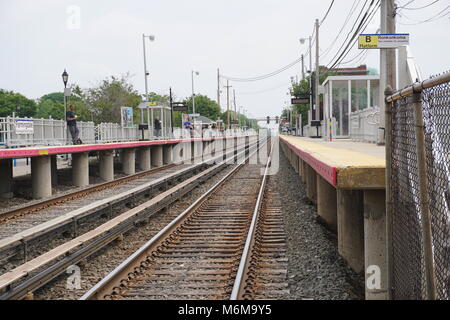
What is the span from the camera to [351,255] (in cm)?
720

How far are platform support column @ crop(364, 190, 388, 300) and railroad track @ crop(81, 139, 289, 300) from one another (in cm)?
107

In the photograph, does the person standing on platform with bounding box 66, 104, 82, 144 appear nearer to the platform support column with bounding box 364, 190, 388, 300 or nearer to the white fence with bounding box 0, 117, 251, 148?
the white fence with bounding box 0, 117, 251, 148

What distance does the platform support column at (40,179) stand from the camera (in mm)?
15148

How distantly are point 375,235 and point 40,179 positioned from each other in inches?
471

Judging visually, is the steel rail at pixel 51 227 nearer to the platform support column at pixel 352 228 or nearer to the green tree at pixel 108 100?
the platform support column at pixel 352 228

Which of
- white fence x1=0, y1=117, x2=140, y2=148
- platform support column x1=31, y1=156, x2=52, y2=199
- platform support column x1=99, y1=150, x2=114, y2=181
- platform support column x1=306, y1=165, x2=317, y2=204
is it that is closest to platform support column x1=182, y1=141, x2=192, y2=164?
white fence x1=0, y1=117, x2=140, y2=148

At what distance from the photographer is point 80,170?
18531mm

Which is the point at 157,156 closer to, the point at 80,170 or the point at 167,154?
the point at 167,154

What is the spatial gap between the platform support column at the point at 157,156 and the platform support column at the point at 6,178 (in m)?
15.2

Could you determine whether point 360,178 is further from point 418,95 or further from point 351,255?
point 351,255

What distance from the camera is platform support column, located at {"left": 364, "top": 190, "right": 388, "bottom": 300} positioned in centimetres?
540

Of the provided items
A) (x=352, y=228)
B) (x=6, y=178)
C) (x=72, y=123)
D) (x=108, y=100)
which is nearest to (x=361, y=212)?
(x=352, y=228)
